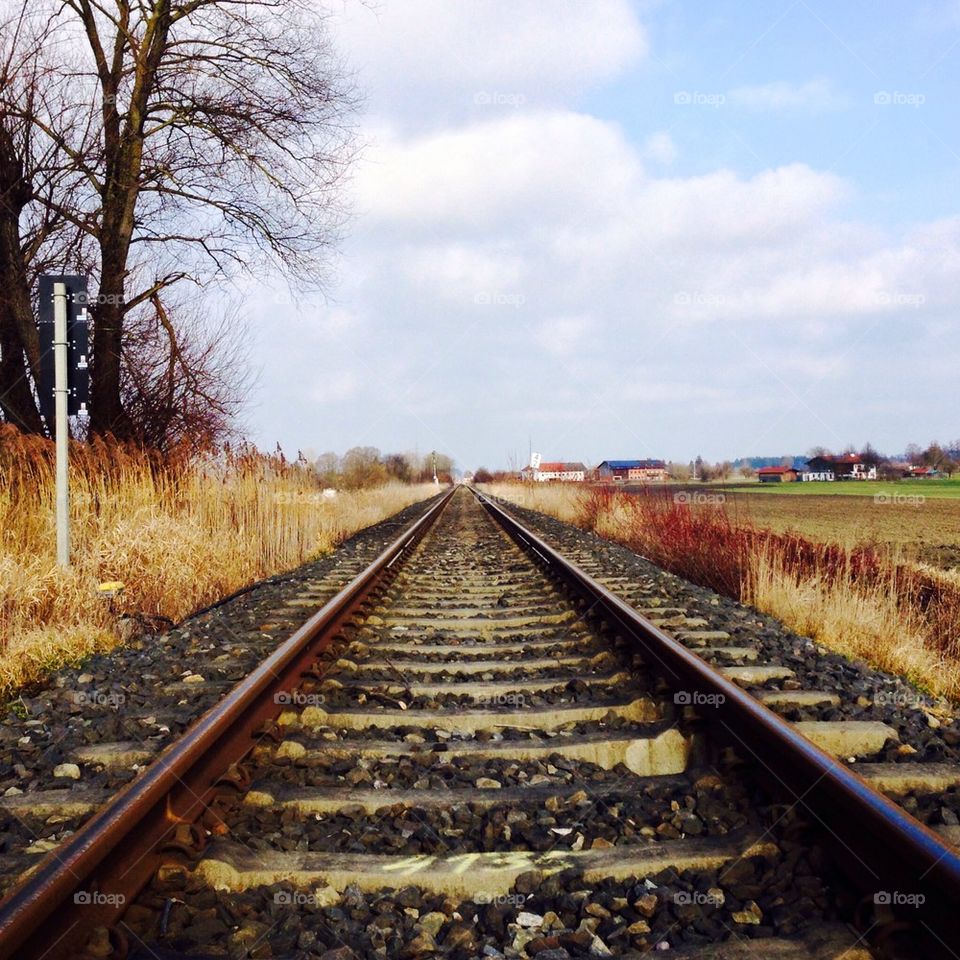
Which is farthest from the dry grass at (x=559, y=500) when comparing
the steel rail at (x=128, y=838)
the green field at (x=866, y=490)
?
the steel rail at (x=128, y=838)

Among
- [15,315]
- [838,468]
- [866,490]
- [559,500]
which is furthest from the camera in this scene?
[838,468]

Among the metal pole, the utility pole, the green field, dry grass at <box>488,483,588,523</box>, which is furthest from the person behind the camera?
the green field

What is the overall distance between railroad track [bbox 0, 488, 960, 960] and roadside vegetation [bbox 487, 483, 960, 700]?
6.53ft

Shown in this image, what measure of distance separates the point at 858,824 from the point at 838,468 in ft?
460

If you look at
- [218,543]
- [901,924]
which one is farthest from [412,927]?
[218,543]

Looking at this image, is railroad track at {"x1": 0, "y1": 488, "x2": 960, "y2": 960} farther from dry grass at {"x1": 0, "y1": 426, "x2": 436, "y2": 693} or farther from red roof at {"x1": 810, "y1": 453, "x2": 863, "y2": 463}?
red roof at {"x1": 810, "y1": 453, "x2": 863, "y2": 463}

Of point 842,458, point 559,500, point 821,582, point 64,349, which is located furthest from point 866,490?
point 842,458

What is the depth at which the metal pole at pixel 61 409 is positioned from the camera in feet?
21.5

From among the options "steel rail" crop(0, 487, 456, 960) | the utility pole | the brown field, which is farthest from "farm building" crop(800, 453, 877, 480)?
"steel rail" crop(0, 487, 456, 960)

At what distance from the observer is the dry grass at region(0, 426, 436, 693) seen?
217 inches

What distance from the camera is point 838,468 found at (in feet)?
426

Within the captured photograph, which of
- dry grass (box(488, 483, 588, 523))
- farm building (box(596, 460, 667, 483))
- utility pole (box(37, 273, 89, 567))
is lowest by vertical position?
dry grass (box(488, 483, 588, 523))

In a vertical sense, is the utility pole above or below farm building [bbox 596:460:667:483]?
above

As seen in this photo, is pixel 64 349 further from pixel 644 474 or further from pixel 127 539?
pixel 644 474
